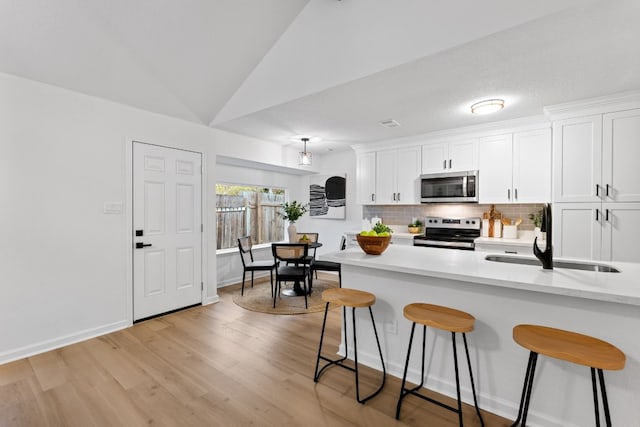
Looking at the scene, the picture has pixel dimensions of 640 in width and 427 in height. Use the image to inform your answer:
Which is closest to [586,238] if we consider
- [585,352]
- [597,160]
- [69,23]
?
[597,160]

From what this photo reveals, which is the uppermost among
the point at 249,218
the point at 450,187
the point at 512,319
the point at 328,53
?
the point at 328,53

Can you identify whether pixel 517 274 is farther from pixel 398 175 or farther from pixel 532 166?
pixel 398 175

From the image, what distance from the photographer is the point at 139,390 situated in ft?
7.13

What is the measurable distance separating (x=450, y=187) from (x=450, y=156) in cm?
44

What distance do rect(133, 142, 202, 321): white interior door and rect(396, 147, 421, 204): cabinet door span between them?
2960 millimetres

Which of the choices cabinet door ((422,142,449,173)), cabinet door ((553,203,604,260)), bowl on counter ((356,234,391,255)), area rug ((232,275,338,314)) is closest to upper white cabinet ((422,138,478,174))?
cabinet door ((422,142,449,173))

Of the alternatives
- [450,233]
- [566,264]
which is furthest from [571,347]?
[450,233]

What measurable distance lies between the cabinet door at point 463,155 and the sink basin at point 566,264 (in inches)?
81.4

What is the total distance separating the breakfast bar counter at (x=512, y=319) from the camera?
1580 millimetres

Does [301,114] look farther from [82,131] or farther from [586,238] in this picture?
[586,238]

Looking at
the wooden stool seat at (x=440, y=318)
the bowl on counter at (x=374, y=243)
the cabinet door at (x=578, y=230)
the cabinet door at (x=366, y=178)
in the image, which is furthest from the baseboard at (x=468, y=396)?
the cabinet door at (x=366, y=178)

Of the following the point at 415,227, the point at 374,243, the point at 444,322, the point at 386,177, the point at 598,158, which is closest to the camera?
the point at 444,322

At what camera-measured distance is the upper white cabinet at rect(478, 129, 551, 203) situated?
363 cm

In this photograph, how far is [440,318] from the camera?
1.81m
